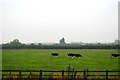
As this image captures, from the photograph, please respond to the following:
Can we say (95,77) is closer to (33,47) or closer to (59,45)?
(33,47)

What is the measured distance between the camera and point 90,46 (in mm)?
60844

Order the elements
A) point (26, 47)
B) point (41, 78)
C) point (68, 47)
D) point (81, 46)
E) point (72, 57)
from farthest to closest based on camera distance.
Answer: point (68, 47), point (81, 46), point (26, 47), point (72, 57), point (41, 78)

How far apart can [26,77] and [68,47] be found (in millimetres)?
50196

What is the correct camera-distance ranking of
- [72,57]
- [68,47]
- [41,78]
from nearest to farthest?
[41,78], [72,57], [68,47]

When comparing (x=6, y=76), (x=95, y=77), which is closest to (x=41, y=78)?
(x=6, y=76)

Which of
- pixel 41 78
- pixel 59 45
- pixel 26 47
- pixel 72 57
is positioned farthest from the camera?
pixel 59 45

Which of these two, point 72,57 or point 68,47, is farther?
point 68,47

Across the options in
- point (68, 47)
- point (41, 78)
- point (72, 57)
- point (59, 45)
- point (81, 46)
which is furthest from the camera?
point (59, 45)

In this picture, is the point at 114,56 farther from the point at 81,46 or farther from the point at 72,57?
the point at 81,46

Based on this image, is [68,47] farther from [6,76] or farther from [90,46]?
[6,76]

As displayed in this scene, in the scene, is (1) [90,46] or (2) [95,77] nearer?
(2) [95,77]

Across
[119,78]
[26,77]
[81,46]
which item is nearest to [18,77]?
[26,77]

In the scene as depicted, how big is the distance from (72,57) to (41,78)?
24.7 meters

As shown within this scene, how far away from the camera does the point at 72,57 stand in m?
36.9
